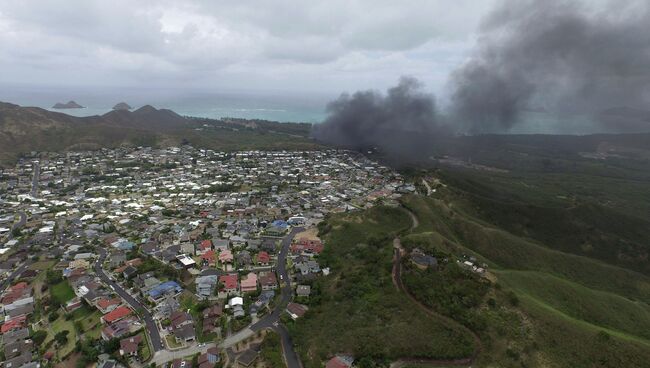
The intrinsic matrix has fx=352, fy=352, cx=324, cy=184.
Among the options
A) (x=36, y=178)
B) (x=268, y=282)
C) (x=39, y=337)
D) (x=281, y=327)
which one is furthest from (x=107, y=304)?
(x=36, y=178)

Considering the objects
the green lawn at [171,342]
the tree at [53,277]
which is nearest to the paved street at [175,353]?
the green lawn at [171,342]

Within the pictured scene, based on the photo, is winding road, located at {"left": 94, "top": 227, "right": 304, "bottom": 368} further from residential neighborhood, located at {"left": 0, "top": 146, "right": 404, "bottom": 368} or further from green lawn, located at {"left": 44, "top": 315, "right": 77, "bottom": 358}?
green lawn, located at {"left": 44, "top": 315, "right": 77, "bottom": 358}

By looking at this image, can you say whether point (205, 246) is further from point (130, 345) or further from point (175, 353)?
point (175, 353)

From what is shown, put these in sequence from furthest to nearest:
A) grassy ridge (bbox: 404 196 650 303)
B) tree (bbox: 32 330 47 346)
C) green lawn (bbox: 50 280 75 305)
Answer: grassy ridge (bbox: 404 196 650 303) → green lawn (bbox: 50 280 75 305) → tree (bbox: 32 330 47 346)

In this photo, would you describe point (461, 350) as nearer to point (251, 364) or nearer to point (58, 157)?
point (251, 364)

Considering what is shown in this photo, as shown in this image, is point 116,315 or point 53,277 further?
point 53,277

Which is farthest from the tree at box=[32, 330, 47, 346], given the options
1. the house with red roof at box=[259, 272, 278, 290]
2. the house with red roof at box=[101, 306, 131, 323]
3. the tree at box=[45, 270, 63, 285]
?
the house with red roof at box=[259, 272, 278, 290]

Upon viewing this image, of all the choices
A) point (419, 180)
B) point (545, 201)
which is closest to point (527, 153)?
point (545, 201)
